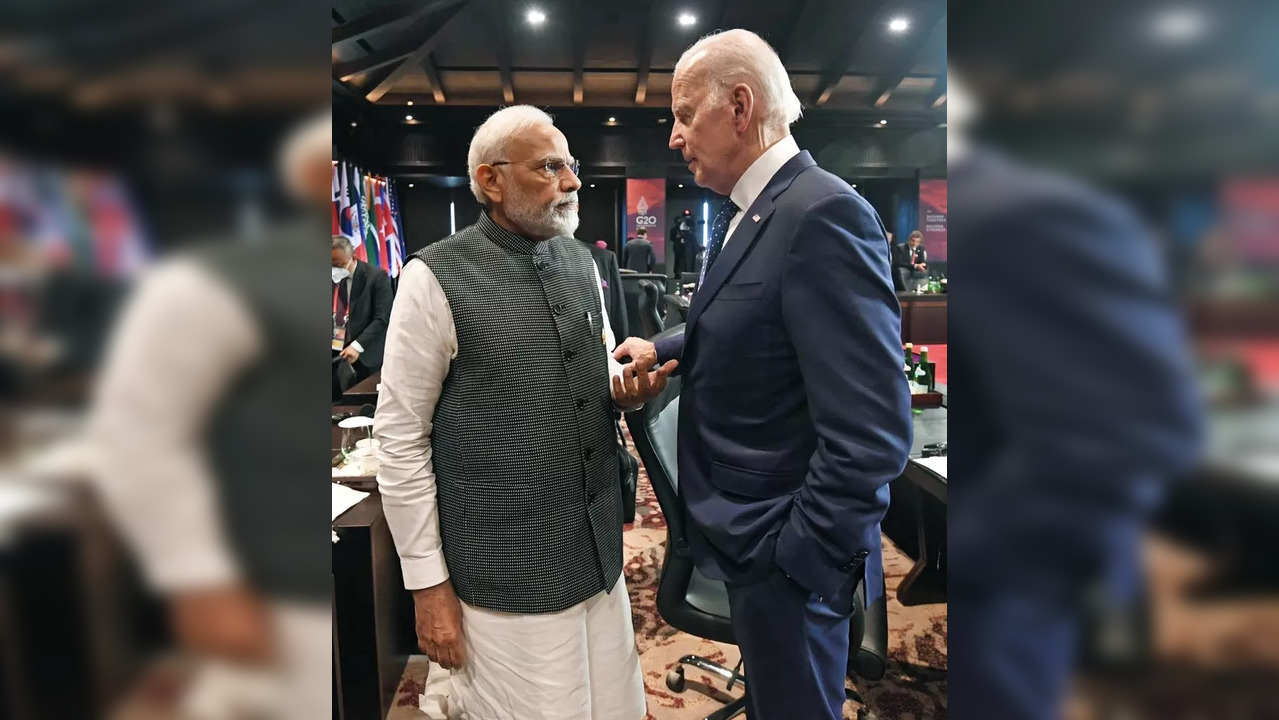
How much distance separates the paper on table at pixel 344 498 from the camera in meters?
1.92

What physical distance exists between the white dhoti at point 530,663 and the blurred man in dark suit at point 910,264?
6.64 metres

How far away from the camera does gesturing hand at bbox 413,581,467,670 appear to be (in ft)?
4.73

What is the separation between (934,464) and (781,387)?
1.15 meters

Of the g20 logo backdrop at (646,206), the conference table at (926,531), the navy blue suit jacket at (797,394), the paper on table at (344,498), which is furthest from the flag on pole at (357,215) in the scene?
the navy blue suit jacket at (797,394)

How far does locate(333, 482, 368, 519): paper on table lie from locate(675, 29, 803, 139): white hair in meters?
1.49

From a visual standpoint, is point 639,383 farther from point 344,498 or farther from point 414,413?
point 344,498
